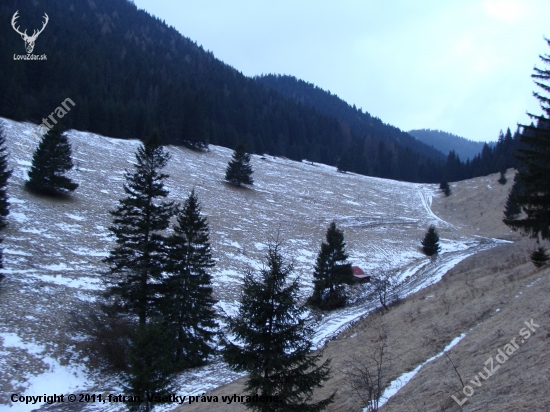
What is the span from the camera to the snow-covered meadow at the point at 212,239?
646 inches

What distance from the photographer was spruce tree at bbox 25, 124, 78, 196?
1348 inches

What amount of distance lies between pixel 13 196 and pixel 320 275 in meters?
28.4

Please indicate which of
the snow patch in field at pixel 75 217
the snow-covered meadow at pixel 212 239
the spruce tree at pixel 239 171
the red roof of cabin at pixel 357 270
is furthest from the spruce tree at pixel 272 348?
the spruce tree at pixel 239 171

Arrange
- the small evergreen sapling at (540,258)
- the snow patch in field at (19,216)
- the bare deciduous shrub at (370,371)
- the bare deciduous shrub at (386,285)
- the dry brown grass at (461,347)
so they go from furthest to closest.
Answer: the snow patch in field at (19,216)
the bare deciduous shrub at (386,285)
the small evergreen sapling at (540,258)
the bare deciduous shrub at (370,371)
the dry brown grass at (461,347)

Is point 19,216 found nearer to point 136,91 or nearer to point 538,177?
point 538,177

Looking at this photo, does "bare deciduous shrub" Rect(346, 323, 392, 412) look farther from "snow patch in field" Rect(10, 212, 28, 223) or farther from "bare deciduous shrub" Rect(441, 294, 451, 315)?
"snow patch in field" Rect(10, 212, 28, 223)

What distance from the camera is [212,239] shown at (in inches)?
1401

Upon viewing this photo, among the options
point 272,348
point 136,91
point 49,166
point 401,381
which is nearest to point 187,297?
point 272,348

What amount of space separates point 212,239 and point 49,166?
17680 mm

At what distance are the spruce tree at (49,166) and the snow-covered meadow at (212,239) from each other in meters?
1.59

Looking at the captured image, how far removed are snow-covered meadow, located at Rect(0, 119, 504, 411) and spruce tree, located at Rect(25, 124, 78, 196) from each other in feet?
5.21

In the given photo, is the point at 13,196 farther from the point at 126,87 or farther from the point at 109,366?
the point at 126,87

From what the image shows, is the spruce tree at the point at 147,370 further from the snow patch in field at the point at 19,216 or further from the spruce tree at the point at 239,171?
the spruce tree at the point at 239,171

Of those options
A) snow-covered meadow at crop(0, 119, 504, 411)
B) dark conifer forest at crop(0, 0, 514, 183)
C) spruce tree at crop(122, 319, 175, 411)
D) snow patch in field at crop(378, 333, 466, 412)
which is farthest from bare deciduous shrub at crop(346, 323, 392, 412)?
dark conifer forest at crop(0, 0, 514, 183)
